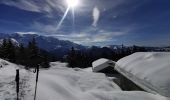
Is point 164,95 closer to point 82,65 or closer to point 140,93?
point 140,93

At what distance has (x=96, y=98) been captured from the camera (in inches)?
337

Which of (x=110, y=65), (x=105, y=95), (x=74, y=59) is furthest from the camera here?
(x=74, y=59)

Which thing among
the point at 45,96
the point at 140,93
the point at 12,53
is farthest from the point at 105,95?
the point at 12,53

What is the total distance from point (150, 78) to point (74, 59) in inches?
2570

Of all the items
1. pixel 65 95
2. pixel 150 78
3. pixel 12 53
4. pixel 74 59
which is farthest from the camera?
pixel 74 59

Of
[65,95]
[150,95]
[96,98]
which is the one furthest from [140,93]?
[65,95]

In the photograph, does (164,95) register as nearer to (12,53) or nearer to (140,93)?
(140,93)

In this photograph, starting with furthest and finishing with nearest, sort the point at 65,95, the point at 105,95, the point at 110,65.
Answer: the point at 110,65
the point at 65,95
the point at 105,95

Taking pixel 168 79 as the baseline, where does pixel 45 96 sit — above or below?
below

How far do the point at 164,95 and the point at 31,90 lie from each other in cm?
666

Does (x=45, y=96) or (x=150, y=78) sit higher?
(x=150, y=78)

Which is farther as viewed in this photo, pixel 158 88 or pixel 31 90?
pixel 31 90

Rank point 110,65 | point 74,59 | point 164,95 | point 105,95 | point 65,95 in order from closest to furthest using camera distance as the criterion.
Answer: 1. point 164,95
2. point 105,95
3. point 65,95
4. point 110,65
5. point 74,59

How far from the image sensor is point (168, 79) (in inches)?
310
